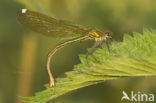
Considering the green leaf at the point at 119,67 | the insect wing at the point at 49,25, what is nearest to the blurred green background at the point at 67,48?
the insect wing at the point at 49,25

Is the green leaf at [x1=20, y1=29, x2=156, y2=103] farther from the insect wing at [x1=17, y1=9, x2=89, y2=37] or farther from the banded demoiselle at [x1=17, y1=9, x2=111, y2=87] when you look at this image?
the insect wing at [x1=17, y1=9, x2=89, y2=37]

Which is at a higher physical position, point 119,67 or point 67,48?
point 67,48

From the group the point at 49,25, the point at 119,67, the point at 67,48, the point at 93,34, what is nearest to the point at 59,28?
the point at 49,25

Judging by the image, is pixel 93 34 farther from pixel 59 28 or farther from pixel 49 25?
pixel 49 25

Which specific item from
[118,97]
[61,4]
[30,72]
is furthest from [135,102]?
[61,4]

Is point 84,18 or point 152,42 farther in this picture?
point 84,18

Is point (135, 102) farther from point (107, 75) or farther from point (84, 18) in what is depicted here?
point (84, 18)
